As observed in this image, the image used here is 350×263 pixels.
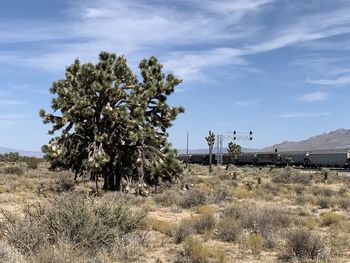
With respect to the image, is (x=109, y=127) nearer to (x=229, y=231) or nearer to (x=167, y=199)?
(x=167, y=199)

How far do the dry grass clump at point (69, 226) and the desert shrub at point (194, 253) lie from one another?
4.81ft

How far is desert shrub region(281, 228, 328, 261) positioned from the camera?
1028cm

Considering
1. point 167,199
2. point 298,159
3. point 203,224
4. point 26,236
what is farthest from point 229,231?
point 298,159

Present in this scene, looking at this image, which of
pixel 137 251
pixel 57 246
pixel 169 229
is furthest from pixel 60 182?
pixel 57 246

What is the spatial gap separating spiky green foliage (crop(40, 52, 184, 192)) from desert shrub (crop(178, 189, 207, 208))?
2.64m

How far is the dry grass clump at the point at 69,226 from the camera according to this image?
8.92 meters

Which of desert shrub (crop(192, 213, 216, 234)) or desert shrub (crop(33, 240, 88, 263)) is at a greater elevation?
desert shrub (crop(33, 240, 88, 263))

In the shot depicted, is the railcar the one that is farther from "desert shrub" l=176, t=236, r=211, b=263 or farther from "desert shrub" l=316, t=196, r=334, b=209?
"desert shrub" l=176, t=236, r=211, b=263

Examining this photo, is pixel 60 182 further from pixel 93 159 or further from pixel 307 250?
pixel 307 250

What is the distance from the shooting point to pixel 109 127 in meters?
23.5

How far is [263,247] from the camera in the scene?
11.6 meters

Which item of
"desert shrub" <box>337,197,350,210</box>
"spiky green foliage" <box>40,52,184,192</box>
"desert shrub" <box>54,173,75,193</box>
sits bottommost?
"desert shrub" <box>337,197,350,210</box>

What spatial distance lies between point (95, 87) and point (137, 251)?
13.3m

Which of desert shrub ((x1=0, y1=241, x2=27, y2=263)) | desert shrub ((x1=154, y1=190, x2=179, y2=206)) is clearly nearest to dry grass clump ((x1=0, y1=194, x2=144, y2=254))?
desert shrub ((x1=0, y1=241, x2=27, y2=263))
